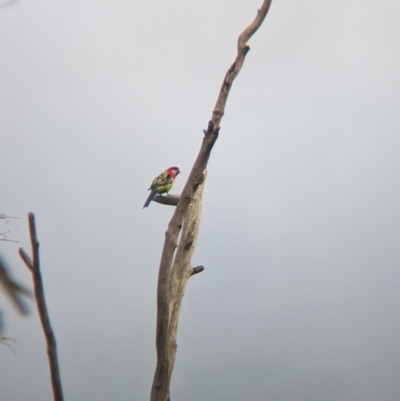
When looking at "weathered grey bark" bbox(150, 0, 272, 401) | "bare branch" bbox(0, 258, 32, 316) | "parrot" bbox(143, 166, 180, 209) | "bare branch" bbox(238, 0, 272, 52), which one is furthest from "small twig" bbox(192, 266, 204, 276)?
"bare branch" bbox(0, 258, 32, 316)

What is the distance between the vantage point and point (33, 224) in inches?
47.2

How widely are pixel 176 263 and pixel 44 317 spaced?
308 cm

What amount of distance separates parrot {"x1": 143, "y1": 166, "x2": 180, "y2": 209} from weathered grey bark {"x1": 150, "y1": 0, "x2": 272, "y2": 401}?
3.29 m

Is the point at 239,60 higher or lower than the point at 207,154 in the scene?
higher

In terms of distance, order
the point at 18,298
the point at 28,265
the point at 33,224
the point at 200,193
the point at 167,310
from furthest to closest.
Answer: the point at 200,193 → the point at 167,310 → the point at 28,265 → the point at 33,224 → the point at 18,298

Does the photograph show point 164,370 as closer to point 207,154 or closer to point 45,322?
point 207,154

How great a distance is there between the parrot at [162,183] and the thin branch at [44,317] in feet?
20.2

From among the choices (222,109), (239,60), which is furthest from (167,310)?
(239,60)

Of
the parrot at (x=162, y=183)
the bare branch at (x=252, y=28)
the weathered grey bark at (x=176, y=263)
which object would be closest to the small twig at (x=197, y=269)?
the weathered grey bark at (x=176, y=263)

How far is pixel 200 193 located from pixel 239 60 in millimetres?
1335

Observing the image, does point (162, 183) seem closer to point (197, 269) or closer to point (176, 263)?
point (197, 269)

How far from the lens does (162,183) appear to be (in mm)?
8016

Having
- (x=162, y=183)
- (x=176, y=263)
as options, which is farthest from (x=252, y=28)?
(x=162, y=183)

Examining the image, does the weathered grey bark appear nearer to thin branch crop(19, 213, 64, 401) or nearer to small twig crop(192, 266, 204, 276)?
small twig crop(192, 266, 204, 276)
